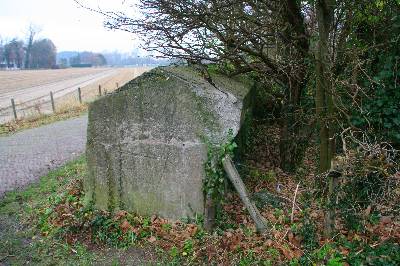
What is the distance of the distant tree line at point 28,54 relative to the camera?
124 meters

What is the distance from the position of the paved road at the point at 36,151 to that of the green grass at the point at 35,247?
1264mm

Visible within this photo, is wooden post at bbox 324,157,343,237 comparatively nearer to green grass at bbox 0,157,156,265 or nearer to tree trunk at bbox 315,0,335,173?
tree trunk at bbox 315,0,335,173

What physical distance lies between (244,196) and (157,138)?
160cm

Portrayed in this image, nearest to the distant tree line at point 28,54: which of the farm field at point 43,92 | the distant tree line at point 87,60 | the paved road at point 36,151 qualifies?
the distant tree line at point 87,60

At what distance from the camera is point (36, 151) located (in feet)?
42.9

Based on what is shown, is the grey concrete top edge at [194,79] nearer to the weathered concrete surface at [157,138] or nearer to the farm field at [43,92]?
the weathered concrete surface at [157,138]

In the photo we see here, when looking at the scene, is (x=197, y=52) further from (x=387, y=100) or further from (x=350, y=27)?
(x=387, y=100)

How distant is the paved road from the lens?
1011 centimetres

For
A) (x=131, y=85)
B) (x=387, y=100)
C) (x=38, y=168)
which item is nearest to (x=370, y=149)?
(x=387, y=100)

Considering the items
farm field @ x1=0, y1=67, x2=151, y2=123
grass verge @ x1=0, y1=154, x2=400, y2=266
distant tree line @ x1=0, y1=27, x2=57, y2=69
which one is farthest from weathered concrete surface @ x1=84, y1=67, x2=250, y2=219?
distant tree line @ x1=0, y1=27, x2=57, y2=69

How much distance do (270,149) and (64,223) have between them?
464cm

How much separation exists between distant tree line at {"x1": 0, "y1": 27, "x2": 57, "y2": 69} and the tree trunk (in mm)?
130802

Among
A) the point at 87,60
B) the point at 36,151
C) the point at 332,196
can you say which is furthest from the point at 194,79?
the point at 87,60

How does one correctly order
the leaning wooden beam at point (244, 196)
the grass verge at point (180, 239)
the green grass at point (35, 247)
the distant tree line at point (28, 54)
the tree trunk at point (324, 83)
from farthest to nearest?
the distant tree line at point (28, 54) → the tree trunk at point (324, 83) → the green grass at point (35, 247) → the leaning wooden beam at point (244, 196) → the grass verge at point (180, 239)
